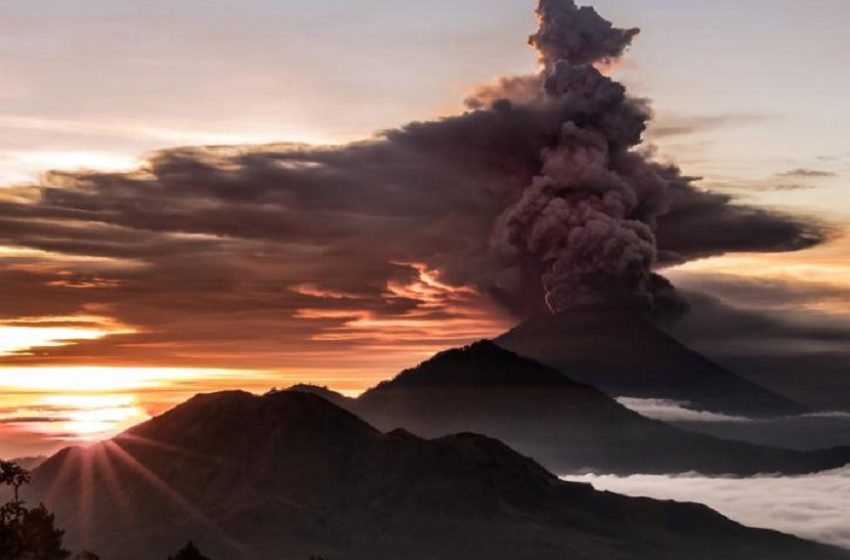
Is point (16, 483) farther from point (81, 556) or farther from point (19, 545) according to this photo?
point (81, 556)

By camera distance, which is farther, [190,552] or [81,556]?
[190,552]

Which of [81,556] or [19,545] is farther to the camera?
[81,556]

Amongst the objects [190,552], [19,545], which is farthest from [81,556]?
[190,552]

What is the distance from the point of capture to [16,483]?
3747cm

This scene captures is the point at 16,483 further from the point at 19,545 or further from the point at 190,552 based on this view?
the point at 190,552

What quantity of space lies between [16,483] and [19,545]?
181 cm

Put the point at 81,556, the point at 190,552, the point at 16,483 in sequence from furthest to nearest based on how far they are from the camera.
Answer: the point at 190,552, the point at 81,556, the point at 16,483

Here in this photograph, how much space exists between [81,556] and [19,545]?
3.91 metres

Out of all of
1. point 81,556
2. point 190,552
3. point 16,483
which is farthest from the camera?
point 190,552

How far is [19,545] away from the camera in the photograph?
37875 millimetres

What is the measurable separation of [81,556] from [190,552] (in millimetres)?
54175

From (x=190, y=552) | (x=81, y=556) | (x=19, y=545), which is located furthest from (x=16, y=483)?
(x=190, y=552)

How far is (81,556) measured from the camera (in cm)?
4156

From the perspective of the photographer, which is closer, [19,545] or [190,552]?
[19,545]
